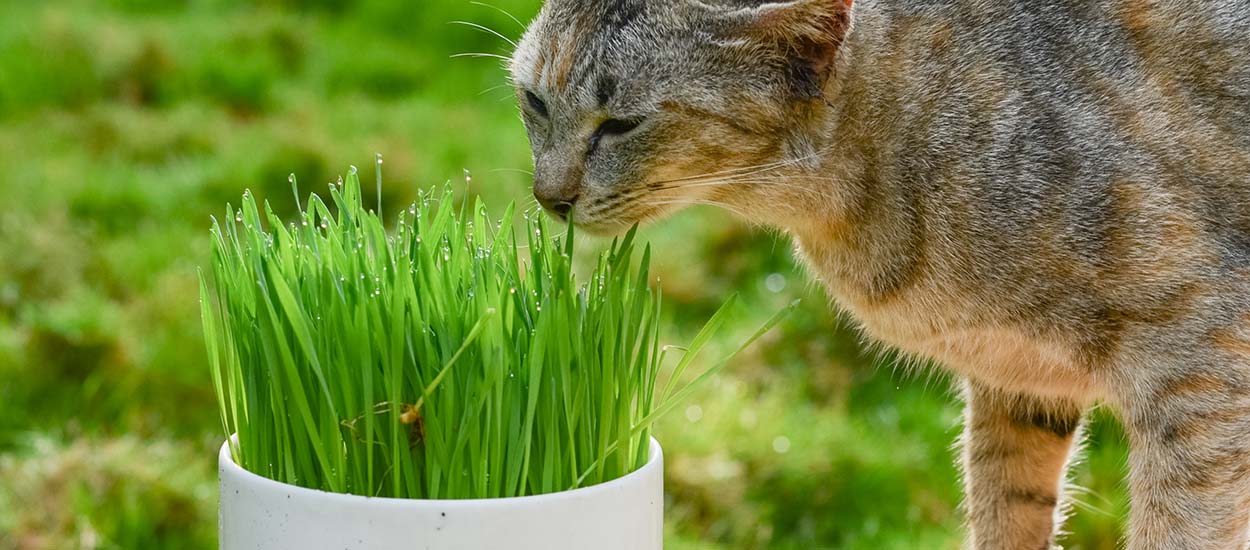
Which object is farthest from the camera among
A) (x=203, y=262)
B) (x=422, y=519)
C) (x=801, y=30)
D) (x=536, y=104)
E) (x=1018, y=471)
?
(x=203, y=262)

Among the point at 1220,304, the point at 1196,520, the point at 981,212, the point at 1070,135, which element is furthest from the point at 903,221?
the point at 1196,520

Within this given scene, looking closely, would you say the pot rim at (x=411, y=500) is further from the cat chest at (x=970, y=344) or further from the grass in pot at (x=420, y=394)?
the cat chest at (x=970, y=344)

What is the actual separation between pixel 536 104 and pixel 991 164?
0.50 metres

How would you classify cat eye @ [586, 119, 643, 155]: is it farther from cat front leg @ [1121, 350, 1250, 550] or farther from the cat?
cat front leg @ [1121, 350, 1250, 550]

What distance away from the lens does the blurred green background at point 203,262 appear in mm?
2346

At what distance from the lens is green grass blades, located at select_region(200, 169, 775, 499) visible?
1.20 meters

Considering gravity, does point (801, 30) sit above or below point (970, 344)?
above

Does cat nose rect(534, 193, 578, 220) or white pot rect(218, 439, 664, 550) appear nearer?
white pot rect(218, 439, 664, 550)

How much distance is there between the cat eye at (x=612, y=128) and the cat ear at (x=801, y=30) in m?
0.14

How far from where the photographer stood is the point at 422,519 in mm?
1140

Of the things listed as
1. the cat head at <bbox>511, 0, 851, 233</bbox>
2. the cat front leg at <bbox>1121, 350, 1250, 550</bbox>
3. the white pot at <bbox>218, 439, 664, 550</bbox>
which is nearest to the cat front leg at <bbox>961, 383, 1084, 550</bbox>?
the cat front leg at <bbox>1121, 350, 1250, 550</bbox>

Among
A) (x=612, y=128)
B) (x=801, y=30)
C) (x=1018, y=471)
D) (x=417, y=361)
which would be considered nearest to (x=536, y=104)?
(x=612, y=128)

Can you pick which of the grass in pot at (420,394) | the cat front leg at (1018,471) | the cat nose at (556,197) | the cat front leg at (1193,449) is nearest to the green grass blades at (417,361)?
the grass in pot at (420,394)

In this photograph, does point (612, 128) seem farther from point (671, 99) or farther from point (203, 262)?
point (203, 262)
